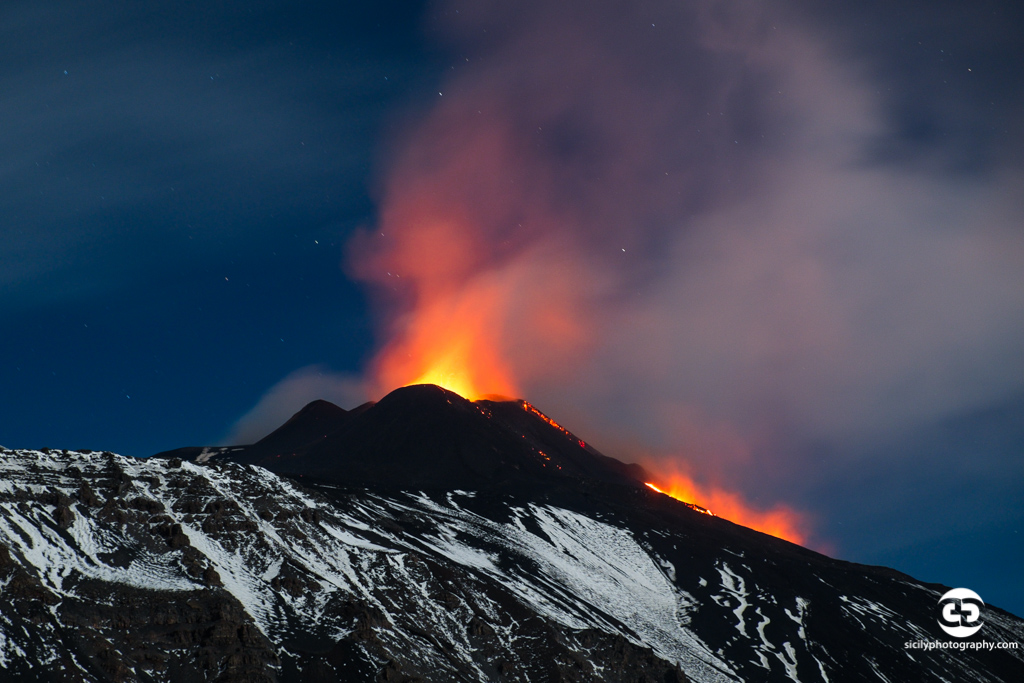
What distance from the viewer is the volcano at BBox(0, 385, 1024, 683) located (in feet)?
267

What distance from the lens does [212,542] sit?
104 meters

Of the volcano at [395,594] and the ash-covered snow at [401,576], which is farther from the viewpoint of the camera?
the ash-covered snow at [401,576]

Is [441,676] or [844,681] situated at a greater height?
[844,681]

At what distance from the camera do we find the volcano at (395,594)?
81.4m

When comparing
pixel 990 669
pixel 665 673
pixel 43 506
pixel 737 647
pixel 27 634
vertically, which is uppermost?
pixel 990 669

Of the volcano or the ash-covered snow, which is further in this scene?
the ash-covered snow

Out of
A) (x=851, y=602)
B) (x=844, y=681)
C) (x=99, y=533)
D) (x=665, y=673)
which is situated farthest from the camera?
(x=851, y=602)

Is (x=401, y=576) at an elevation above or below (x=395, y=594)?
above

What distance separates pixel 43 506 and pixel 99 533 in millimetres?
8121

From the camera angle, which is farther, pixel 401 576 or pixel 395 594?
pixel 401 576

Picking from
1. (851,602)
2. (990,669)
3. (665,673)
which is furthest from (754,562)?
(665,673)

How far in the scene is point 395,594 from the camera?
10475cm

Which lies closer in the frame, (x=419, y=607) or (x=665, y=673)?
(x=419, y=607)

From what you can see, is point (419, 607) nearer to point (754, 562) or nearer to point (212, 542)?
point (212, 542)
